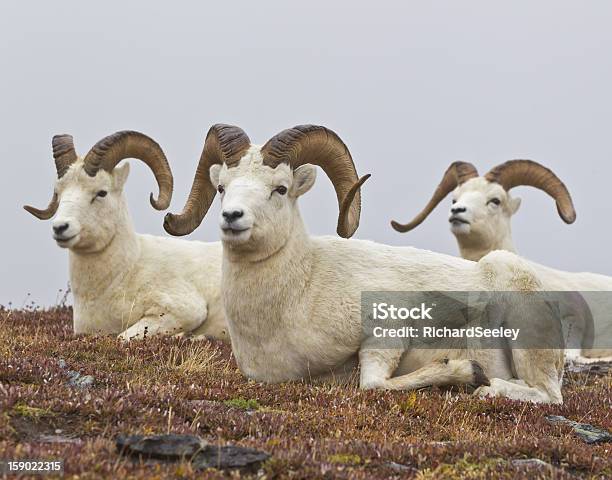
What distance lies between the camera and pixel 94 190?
603 inches

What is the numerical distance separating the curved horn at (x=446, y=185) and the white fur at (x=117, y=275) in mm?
7563

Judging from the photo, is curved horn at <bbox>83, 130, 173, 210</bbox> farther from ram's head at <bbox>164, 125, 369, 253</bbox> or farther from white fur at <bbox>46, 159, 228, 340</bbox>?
ram's head at <bbox>164, 125, 369, 253</bbox>

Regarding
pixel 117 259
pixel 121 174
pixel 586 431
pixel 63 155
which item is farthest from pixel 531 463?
pixel 63 155

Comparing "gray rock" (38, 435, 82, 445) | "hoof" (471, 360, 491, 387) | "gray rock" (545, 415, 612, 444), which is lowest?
"gray rock" (545, 415, 612, 444)

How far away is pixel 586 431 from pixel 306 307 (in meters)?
3.38

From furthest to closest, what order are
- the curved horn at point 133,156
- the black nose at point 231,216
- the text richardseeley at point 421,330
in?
1. the curved horn at point 133,156
2. the text richardseeley at point 421,330
3. the black nose at point 231,216

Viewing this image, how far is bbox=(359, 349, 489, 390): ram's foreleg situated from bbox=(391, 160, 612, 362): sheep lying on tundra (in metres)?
8.71

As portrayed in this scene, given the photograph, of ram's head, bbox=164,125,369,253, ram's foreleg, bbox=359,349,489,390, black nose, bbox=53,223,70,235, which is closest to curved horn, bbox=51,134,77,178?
black nose, bbox=53,223,70,235

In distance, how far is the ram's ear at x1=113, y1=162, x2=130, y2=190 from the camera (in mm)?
15758

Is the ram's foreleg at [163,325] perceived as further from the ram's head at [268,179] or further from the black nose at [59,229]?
the ram's head at [268,179]

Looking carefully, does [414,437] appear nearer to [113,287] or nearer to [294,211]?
[294,211]

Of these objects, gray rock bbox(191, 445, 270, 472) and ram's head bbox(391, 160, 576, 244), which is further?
ram's head bbox(391, 160, 576, 244)

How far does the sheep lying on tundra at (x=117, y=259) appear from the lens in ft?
49.6

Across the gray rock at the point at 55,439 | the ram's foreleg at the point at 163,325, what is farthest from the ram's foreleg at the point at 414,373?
the ram's foreleg at the point at 163,325
